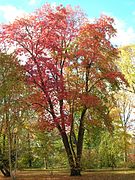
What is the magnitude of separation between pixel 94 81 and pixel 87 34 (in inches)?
111

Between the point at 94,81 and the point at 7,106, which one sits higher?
the point at 94,81

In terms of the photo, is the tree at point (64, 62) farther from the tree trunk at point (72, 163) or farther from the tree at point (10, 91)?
the tree at point (10, 91)

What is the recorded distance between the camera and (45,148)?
23172 mm

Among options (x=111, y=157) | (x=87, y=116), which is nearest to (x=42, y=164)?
(x=111, y=157)

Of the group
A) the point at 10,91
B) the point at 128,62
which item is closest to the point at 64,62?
the point at 10,91

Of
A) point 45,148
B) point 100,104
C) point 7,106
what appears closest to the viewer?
point 7,106

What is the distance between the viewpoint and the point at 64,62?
20297 mm

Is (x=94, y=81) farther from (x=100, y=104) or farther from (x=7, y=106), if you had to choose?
(x=7, y=106)

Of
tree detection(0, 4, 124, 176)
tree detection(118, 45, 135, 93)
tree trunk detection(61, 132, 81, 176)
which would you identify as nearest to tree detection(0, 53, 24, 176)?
tree detection(0, 4, 124, 176)

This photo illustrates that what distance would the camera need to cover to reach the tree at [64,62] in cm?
1928

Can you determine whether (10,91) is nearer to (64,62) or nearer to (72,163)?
(64,62)

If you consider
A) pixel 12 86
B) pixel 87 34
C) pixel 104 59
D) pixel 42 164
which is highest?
pixel 87 34

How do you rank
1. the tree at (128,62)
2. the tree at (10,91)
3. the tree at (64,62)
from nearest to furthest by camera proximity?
the tree at (10,91) → the tree at (64,62) → the tree at (128,62)

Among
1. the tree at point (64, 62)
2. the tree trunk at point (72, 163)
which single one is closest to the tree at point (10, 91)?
the tree at point (64, 62)
